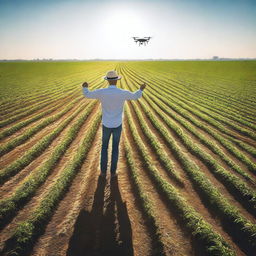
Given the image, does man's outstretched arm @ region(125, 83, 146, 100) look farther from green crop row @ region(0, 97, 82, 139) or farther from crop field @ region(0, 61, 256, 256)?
green crop row @ region(0, 97, 82, 139)

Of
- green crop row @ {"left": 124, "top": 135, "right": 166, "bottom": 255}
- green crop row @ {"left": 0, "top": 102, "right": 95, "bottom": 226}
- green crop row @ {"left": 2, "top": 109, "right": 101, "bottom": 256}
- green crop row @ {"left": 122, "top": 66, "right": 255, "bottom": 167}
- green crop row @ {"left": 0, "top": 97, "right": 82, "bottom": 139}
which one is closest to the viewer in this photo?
green crop row @ {"left": 2, "top": 109, "right": 101, "bottom": 256}

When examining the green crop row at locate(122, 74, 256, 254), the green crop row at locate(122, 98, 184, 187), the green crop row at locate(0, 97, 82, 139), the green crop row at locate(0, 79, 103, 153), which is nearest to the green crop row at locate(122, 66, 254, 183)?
the green crop row at locate(122, 74, 256, 254)

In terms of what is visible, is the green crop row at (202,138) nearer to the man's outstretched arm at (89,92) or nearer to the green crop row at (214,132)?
the green crop row at (214,132)

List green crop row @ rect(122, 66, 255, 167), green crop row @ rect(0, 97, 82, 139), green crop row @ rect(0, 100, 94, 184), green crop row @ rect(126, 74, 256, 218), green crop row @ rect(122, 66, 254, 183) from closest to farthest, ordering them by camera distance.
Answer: green crop row @ rect(126, 74, 256, 218)
green crop row @ rect(0, 100, 94, 184)
green crop row @ rect(122, 66, 254, 183)
green crop row @ rect(122, 66, 255, 167)
green crop row @ rect(0, 97, 82, 139)

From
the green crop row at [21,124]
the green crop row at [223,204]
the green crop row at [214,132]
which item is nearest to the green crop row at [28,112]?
the green crop row at [21,124]

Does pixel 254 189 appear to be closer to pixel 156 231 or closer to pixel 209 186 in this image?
pixel 209 186

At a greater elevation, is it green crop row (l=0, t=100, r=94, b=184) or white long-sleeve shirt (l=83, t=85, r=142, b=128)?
white long-sleeve shirt (l=83, t=85, r=142, b=128)
